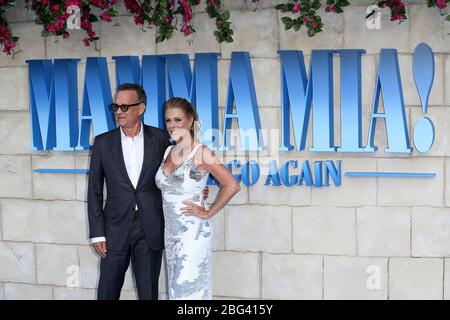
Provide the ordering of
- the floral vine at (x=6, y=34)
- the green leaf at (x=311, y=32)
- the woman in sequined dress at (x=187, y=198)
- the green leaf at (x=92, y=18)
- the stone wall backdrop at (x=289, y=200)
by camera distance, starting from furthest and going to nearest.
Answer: the floral vine at (x=6, y=34)
the green leaf at (x=92, y=18)
the stone wall backdrop at (x=289, y=200)
the green leaf at (x=311, y=32)
the woman in sequined dress at (x=187, y=198)

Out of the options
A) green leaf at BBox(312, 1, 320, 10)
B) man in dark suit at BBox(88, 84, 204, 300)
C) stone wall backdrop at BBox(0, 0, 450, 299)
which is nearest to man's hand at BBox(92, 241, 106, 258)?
man in dark suit at BBox(88, 84, 204, 300)

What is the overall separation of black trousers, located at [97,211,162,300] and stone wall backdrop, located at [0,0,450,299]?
911 millimetres

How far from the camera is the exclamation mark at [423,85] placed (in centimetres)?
440

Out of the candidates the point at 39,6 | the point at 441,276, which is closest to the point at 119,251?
the point at 39,6

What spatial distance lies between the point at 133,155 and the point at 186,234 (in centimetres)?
63

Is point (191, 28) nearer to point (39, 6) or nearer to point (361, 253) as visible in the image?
point (39, 6)

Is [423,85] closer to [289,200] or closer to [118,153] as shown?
[289,200]

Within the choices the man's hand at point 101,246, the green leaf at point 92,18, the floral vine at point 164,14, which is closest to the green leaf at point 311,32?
the floral vine at point 164,14

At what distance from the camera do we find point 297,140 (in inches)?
181

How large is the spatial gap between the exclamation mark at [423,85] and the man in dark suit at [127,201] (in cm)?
182

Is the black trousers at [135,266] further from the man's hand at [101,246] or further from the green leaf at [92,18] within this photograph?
the green leaf at [92,18]

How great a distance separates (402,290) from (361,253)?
0.40 meters

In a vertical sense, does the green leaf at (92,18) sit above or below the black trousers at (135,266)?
above

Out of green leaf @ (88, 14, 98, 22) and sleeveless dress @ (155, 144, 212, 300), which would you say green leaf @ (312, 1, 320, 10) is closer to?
sleeveless dress @ (155, 144, 212, 300)
